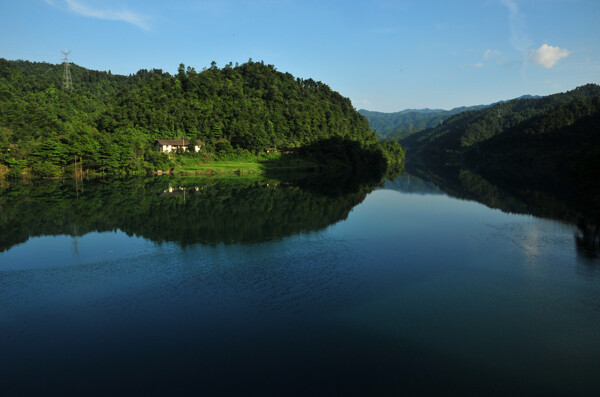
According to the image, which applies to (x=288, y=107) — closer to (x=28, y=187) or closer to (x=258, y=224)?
(x=28, y=187)

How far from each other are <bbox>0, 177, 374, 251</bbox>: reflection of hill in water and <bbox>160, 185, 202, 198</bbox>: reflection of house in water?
0.36 feet

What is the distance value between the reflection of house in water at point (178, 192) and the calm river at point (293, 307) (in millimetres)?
12924

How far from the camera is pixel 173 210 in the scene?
106 ft

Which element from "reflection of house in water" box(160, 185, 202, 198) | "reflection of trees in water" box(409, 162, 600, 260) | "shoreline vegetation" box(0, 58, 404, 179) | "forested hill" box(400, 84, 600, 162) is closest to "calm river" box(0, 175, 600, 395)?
Answer: "reflection of trees in water" box(409, 162, 600, 260)

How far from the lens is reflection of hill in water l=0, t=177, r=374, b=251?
983 inches

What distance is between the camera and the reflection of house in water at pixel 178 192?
41391 millimetres

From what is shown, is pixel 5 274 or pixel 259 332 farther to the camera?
pixel 5 274

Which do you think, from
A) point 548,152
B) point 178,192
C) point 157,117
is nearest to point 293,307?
point 178,192

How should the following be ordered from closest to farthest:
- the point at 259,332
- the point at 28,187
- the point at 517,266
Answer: the point at 259,332 → the point at 517,266 → the point at 28,187

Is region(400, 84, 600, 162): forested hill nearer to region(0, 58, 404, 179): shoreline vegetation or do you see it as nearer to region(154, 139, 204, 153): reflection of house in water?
region(0, 58, 404, 179): shoreline vegetation

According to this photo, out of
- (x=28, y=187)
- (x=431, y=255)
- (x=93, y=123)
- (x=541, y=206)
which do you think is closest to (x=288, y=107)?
(x=93, y=123)

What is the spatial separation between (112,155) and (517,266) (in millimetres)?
60260

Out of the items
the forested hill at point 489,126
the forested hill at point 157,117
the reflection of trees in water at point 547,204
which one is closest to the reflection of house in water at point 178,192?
the forested hill at point 157,117

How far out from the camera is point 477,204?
130ft
